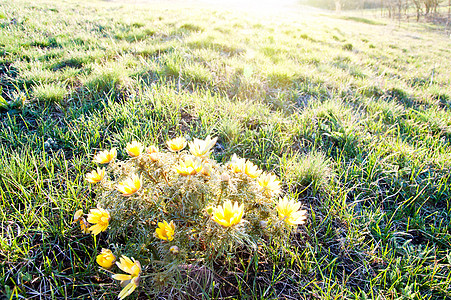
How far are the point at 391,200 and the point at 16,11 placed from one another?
861cm

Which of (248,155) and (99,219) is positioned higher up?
(99,219)

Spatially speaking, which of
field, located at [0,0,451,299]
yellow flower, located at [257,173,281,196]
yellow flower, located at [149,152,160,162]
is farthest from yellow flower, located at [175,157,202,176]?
field, located at [0,0,451,299]

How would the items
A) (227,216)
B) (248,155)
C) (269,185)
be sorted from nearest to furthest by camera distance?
(227,216) < (269,185) < (248,155)

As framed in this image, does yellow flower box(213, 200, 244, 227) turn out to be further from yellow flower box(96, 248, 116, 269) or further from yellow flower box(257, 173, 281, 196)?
yellow flower box(96, 248, 116, 269)

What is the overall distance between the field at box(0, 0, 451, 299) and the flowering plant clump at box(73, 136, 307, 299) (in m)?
0.21

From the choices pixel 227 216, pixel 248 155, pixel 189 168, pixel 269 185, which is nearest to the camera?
pixel 227 216

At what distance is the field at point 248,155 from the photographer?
53.7 inches

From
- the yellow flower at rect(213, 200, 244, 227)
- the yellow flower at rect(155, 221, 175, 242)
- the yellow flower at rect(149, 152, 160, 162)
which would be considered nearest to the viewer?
the yellow flower at rect(213, 200, 244, 227)

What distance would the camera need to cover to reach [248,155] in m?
2.24

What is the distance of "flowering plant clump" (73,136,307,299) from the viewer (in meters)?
1.14

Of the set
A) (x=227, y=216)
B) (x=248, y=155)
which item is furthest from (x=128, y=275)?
(x=248, y=155)

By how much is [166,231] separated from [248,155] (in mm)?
1270

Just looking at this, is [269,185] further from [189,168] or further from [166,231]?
[166,231]

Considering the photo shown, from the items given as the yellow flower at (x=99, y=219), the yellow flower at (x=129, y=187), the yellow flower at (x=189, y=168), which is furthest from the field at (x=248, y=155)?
the yellow flower at (x=189, y=168)
